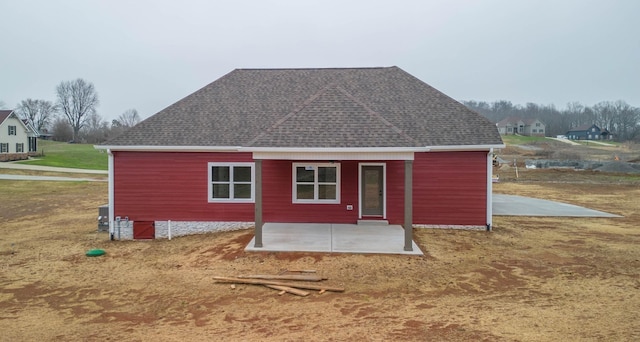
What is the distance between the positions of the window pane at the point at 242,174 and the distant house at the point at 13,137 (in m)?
49.5

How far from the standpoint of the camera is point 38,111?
317 ft

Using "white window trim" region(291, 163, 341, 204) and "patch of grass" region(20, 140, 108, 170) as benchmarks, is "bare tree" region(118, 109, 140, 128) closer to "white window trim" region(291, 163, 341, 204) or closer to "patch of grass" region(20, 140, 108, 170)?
"patch of grass" region(20, 140, 108, 170)

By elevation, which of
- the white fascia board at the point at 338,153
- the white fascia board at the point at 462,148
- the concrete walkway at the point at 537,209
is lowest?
the concrete walkway at the point at 537,209

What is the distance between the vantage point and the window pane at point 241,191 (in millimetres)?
13320

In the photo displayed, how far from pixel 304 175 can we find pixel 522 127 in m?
112

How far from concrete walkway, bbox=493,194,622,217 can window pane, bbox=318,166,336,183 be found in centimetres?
797

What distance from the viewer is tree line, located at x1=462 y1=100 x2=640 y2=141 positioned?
113 metres

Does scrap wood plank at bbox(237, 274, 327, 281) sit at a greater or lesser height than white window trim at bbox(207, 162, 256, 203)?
lesser

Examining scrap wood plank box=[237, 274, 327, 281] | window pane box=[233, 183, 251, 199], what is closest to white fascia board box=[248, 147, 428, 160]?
window pane box=[233, 183, 251, 199]

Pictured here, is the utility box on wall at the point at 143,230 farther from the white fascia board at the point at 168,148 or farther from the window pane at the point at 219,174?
the window pane at the point at 219,174

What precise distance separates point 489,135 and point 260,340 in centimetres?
1021

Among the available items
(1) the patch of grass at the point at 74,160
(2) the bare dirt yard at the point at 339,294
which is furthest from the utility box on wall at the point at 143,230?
(1) the patch of grass at the point at 74,160

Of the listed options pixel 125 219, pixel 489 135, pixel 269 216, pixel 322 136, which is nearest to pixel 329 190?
pixel 269 216

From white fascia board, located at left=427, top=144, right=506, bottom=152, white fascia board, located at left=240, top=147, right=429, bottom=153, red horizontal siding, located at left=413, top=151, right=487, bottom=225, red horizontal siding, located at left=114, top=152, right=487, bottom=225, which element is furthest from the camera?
red horizontal siding, located at left=114, top=152, right=487, bottom=225
